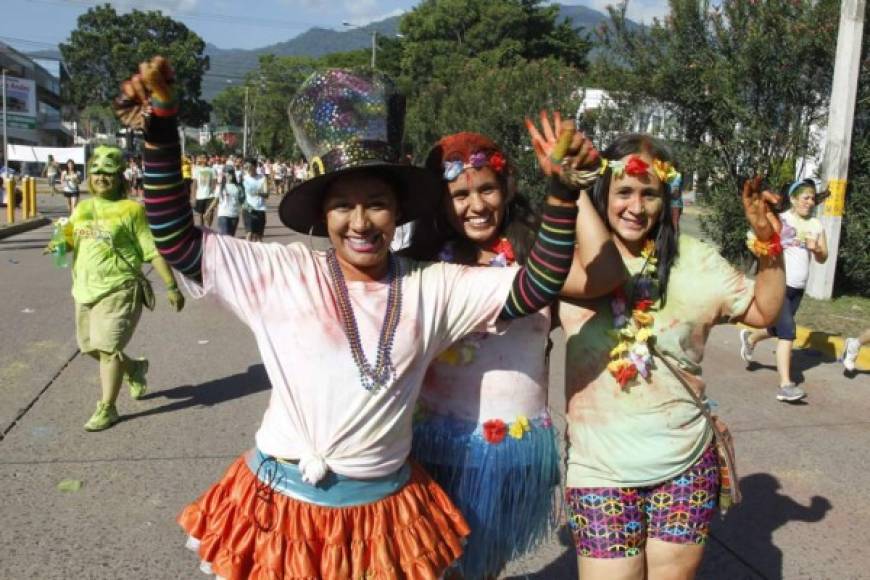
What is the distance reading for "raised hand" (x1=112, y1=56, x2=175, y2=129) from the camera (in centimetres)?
175

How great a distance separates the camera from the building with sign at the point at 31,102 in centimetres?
5590

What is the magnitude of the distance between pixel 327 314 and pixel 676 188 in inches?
43.3

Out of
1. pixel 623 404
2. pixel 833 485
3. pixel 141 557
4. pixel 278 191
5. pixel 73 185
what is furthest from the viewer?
pixel 278 191

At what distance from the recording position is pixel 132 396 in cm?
579

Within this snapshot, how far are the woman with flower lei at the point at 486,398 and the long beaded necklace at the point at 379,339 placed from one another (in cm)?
35

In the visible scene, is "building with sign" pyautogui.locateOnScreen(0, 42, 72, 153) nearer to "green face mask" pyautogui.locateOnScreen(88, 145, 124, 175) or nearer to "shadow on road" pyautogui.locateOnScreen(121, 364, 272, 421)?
"shadow on road" pyautogui.locateOnScreen(121, 364, 272, 421)

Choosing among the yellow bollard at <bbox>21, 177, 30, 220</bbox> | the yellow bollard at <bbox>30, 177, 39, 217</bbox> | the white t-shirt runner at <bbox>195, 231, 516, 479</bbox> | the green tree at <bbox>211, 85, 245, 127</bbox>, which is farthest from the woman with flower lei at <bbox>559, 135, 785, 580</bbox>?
the green tree at <bbox>211, 85, 245, 127</bbox>

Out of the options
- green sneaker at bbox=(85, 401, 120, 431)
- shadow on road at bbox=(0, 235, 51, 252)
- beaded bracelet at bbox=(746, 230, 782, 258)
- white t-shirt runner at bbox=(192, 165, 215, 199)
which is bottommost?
shadow on road at bbox=(0, 235, 51, 252)

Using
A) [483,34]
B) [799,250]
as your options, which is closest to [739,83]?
[799,250]

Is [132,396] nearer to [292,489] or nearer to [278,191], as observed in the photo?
[292,489]

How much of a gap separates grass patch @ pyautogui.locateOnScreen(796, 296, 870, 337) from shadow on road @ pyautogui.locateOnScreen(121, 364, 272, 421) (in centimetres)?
555

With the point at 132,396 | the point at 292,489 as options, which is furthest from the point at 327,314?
the point at 132,396

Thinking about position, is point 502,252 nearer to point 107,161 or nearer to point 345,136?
point 345,136

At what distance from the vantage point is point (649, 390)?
2352mm
